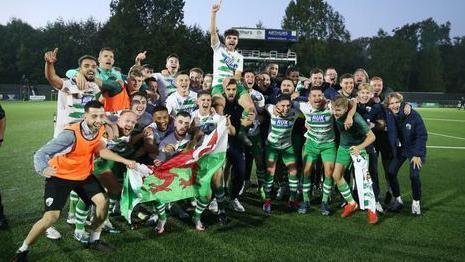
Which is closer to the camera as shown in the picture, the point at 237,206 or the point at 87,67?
the point at 87,67

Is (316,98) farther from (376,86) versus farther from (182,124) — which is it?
(182,124)

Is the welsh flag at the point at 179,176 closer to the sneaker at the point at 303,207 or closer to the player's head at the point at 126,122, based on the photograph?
the player's head at the point at 126,122

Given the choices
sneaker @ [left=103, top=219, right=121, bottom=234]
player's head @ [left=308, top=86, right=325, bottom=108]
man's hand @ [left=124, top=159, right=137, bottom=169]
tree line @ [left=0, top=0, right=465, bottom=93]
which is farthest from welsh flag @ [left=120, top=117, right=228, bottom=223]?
tree line @ [left=0, top=0, right=465, bottom=93]

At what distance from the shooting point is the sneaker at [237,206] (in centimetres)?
A: 694

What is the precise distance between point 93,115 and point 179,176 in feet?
5.62

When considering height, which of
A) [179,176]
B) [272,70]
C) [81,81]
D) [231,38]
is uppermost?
[231,38]

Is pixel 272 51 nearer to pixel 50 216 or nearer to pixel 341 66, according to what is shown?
pixel 341 66

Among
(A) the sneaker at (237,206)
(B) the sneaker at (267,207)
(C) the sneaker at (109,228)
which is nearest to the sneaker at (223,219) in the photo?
(A) the sneaker at (237,206)

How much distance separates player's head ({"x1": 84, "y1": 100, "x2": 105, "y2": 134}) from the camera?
15.8 feet

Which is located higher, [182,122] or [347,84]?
[347,84]

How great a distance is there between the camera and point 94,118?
482 centimetres

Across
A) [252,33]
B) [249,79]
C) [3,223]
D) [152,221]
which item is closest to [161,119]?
[152,221]

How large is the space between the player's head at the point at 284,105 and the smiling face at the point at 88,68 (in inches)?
117

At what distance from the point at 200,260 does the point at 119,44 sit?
59.2 metres
